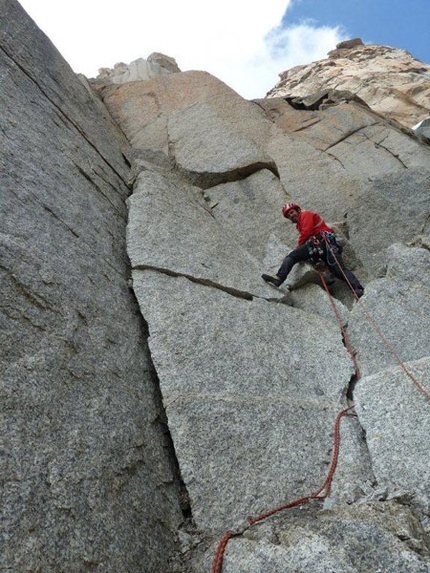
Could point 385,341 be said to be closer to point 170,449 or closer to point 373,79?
point 170,449

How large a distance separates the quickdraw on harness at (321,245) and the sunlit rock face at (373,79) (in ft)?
33.4

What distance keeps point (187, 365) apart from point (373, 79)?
27.6 meters

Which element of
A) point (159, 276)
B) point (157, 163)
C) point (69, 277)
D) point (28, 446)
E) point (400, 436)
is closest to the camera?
point (28, 446)

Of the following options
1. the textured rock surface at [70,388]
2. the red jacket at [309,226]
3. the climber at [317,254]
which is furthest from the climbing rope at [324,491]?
the red jacket at [309,226]

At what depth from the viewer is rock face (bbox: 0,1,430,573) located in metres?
3.59

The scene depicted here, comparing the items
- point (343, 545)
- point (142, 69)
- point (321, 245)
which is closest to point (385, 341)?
point (321, 245)

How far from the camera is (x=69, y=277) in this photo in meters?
5.60

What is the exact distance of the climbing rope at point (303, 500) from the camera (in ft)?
12.1

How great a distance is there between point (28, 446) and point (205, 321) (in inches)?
120

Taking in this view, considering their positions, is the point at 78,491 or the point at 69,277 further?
the point at 69,277

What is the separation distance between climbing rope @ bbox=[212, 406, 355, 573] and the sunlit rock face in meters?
14.4

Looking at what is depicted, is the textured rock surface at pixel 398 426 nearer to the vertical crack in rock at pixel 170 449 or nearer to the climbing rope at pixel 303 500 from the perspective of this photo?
the climbing rope at pixel 303 500

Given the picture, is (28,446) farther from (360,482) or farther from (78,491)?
(360,482)

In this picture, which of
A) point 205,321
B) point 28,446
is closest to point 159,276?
point 205,321
